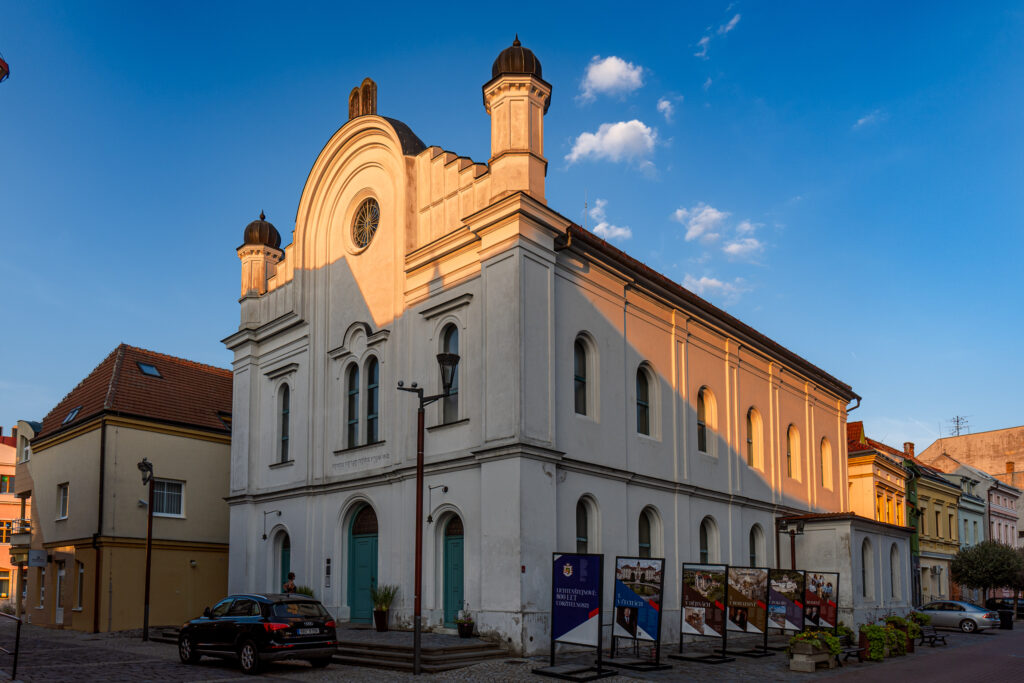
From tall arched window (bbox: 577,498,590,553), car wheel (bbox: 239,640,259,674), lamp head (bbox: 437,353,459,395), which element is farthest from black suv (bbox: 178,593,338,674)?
tall arched window (bbox: 577,498,590,553)

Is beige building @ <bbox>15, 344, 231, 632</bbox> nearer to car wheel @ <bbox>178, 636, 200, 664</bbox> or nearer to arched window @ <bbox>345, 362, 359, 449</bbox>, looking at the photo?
arched window @ <bbox>345, 362, 359, 449</bbox>

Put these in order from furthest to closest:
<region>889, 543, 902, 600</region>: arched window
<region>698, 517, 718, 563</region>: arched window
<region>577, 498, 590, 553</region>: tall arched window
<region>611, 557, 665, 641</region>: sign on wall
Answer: <region>889, 543, 902, 600</region>: arched window → <region>698, 517, 718, 563</region>: arched window → <region>577, 498, 590, 553</region>: tall arched window → <region>611, 557, 665, 641</region>: sign on wall

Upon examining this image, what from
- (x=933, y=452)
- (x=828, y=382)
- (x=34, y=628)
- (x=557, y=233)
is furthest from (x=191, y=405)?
(x=933, y=452)

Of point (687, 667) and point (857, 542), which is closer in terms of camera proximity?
point (687, 667)

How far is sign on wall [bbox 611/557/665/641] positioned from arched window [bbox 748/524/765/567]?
13.4 metres

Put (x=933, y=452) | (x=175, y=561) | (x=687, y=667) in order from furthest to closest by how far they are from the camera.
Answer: (x=933, y=452)
(x=175, y=561)
(x=687, y=667)

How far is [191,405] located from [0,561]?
89.7 feet

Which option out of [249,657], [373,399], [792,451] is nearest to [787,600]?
[373,399]

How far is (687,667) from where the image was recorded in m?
17.0

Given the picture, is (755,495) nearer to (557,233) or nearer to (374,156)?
(557,233)

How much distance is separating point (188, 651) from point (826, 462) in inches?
1027

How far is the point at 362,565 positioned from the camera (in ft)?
74.5

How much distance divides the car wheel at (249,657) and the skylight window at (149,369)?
1887 centimetres

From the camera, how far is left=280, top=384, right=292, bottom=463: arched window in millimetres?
26688
